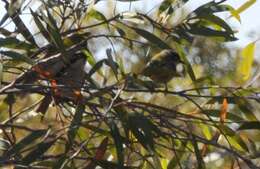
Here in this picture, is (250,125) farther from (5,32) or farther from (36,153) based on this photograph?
(5,32)

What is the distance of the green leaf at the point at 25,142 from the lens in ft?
4.00

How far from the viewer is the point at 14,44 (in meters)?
1.45

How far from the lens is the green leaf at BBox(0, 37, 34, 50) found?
55.6 inches

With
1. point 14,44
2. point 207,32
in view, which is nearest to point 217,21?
point 207,32

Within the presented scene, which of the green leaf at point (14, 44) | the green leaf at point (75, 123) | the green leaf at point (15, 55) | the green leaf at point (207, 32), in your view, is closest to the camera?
the green leaf at point (75, 123)

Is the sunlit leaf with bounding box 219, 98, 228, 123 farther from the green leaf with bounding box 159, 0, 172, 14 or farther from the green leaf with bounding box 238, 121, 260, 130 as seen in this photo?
the green leaf with bounding box 159, 0, 172, 14

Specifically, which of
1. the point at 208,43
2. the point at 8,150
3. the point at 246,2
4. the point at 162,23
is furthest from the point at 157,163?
the point at 208,43

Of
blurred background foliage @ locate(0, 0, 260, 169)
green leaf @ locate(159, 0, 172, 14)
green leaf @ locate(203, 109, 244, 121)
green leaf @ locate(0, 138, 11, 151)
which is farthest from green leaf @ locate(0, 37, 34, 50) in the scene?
green leaf @ locate(203, 109, 244, 121)

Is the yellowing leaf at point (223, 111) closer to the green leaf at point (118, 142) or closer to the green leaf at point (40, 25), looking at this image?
the green leaf at point (118, 142)

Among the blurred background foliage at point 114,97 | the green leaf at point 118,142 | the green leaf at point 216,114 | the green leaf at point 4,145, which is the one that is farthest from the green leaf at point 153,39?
the green leaf at point 4,145

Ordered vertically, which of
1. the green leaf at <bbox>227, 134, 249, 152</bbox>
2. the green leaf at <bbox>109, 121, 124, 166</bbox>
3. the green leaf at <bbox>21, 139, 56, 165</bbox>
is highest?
the green leaf at <bbox>21, 139, 56, 165</bbox>

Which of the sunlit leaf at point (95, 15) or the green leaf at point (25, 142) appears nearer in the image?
the green leaf at point (25, 142)

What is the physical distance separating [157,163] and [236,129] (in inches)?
12.6

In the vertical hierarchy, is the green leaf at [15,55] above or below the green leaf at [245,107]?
above
